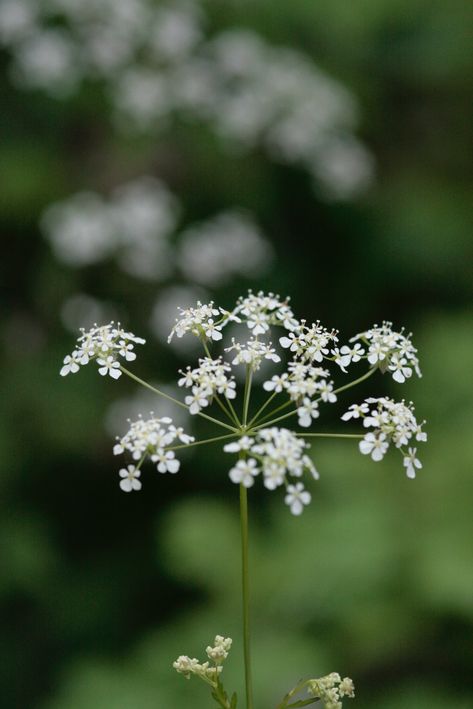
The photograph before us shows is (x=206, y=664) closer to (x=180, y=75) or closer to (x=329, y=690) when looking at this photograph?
(x=329, y=690)

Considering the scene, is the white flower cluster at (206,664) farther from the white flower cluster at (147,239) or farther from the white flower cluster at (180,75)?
the white flower cluster at (180,75)

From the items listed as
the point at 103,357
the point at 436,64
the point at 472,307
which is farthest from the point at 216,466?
the point at 103,357

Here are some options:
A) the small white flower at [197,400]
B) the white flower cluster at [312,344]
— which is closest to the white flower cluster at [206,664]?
the small white flower at [197,400]

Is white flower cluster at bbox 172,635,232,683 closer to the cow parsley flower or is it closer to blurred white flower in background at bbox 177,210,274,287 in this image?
the cow parsley flower

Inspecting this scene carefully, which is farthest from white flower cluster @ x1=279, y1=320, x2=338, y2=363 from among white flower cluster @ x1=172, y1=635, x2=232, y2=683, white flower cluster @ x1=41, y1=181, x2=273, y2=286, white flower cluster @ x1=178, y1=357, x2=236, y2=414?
white flower cluster @ x1=41, y1=181, x2=273, y2=286

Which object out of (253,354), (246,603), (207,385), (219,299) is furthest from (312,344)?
(219,299)
